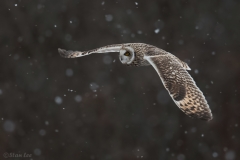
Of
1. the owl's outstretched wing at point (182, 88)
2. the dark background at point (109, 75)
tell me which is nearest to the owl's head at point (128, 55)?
the owl's outstretched wing at point (182, 88)

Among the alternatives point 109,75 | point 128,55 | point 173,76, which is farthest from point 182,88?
point 109,75

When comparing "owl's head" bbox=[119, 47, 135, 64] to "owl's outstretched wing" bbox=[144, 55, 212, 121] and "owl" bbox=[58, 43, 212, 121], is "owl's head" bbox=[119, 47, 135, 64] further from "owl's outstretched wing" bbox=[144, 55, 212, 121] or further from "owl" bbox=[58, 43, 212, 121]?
"owl's outstretched wing" bbox=[144, 55, 212, 121]

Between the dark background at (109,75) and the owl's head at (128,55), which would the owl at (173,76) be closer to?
the owl's head at (128,55)

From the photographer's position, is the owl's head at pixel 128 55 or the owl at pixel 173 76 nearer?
the owl at pixel 173 76

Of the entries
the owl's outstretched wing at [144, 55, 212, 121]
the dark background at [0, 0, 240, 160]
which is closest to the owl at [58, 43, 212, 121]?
the owl's outstretched wing at [144, 55, 212, 121]

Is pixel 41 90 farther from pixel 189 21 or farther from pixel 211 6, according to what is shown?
pixel 211 6

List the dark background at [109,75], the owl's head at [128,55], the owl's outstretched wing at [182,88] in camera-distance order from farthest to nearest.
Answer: the dark background at [109,75], the owl's head at [128,55], the owl's outstretched wing at [182,88]
